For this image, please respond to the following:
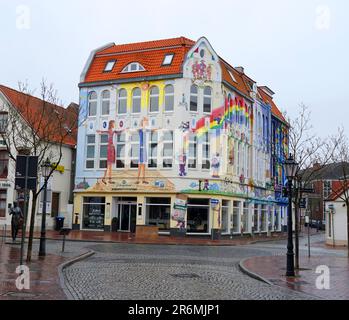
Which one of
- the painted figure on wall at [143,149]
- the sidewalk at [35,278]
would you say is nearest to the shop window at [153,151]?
the painted figure on wall at [143,149]

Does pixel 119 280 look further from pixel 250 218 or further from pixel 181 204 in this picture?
pixel 250 218

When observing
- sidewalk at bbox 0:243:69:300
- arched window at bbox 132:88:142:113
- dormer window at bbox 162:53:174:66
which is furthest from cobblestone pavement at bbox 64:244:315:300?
dormer window at bbox 162:53:174:66

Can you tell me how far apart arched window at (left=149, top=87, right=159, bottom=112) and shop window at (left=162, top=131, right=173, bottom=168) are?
2.19 meters

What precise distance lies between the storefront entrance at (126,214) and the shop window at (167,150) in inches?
150

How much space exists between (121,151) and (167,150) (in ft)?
12.5

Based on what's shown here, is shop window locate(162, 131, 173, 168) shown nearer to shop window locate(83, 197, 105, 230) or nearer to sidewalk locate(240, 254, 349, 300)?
shop window locate(83, 197, 105, 230)

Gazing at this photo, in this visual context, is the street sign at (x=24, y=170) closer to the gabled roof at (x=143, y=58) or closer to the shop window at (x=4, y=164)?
the gabled roof at (x=143, y=58)

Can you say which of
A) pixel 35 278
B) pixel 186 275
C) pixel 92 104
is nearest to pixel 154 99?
pixel 92 104

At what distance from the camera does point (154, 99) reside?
1478 inches

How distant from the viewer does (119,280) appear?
12.9m

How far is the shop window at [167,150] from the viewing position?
36219mm

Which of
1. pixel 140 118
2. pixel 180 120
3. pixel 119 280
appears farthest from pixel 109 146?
pixel 119 280

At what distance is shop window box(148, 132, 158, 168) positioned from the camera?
36656 mm

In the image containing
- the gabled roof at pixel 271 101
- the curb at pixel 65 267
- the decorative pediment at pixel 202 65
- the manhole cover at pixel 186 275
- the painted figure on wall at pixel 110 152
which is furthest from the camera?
the gabled roof at pixel 271 101
